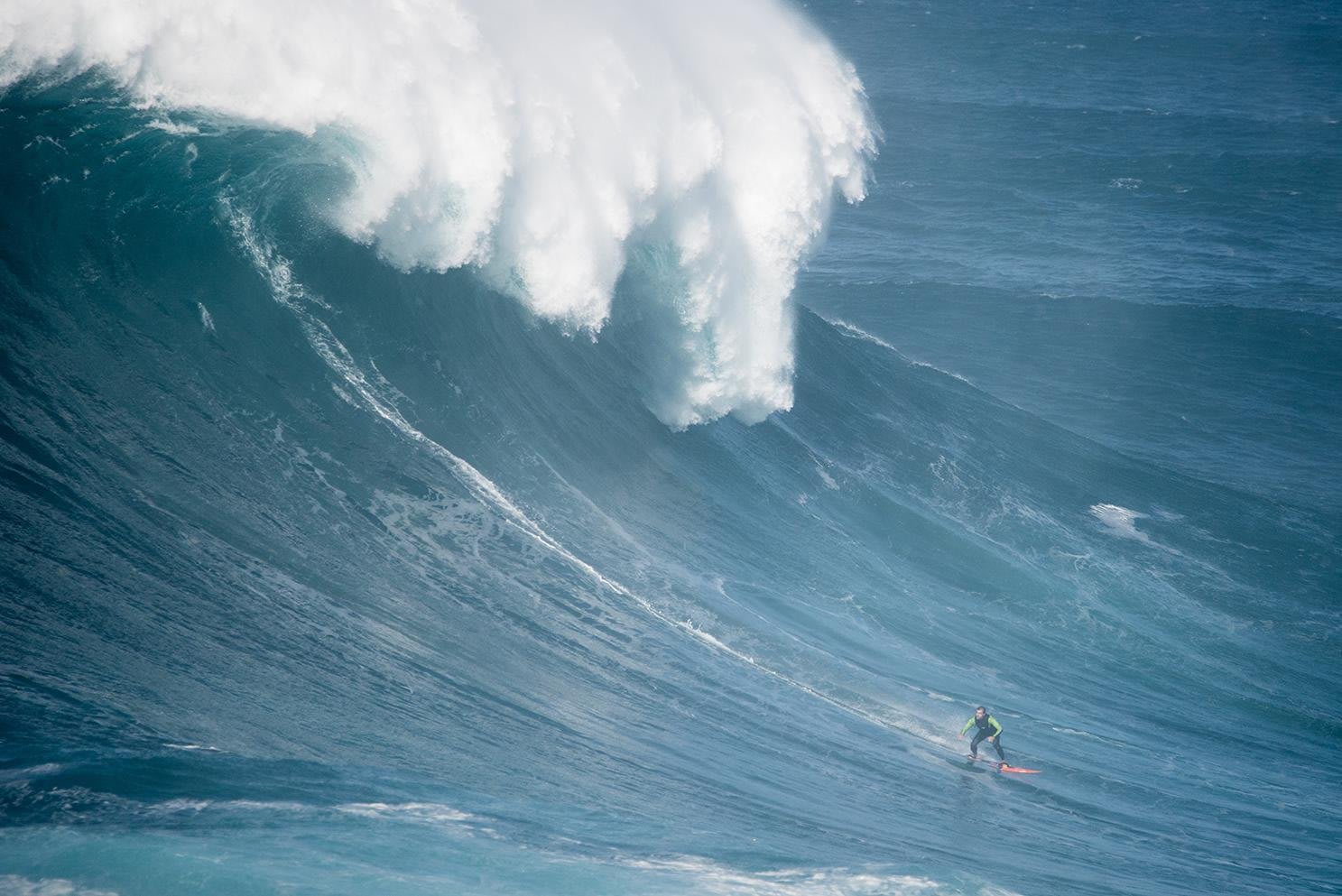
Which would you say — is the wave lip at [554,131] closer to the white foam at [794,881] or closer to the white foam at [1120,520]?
the white foam at [1120,520]

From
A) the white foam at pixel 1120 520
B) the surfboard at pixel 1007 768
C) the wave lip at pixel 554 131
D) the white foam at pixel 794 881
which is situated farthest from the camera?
the white foam at pixel 1120 520

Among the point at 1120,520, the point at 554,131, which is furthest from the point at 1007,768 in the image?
the point at 1120,520

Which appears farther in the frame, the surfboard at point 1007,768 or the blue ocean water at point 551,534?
the surfboard at point 1007,768

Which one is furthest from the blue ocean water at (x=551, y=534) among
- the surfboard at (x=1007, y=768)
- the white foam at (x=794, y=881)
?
the surfboard at (x=1007, y=768)

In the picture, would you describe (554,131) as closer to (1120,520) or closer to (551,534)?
(551,534)

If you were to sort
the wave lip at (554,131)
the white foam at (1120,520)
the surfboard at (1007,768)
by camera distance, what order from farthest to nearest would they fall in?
1. the white foam at (1120,520)
2. the wave lip at (554,131)
3. the surfboard at (1007,768)
